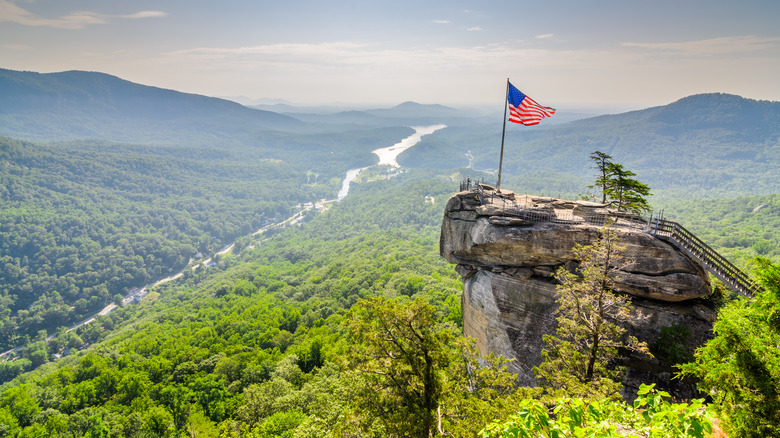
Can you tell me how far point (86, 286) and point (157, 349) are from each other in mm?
112670

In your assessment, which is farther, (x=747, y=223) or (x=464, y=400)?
(x=747, y=223)

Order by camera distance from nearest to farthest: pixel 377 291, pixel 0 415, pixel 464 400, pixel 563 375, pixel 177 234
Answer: pixel 464 400 → pixel 563 375 → pixel 0 415 → pixel 377 291 → pixel 177 234

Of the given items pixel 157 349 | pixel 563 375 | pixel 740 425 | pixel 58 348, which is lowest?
pixel 58 348

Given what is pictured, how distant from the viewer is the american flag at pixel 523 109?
987 inches

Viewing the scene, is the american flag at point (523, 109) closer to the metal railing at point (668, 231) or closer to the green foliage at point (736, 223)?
the metal railing at point (668, 231)

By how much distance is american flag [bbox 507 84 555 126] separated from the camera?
2508cm

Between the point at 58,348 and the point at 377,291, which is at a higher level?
the point at 377,291

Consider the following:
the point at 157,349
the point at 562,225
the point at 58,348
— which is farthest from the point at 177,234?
the point at 562,225

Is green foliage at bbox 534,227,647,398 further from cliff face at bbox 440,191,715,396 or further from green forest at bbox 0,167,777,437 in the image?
cliff face at bbox 440,191,715,396

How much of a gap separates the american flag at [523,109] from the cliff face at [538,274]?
5.98 m

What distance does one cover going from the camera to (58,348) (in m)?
100

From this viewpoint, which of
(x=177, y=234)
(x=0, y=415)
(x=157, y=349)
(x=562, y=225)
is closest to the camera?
(x=562, y=225)

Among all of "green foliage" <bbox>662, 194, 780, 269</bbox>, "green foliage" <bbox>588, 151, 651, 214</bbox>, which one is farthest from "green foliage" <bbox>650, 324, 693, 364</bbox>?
A: "green foliage" <bbox>662, 194, 780, 269</bbox>

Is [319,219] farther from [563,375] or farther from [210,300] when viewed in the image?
[563,375]
